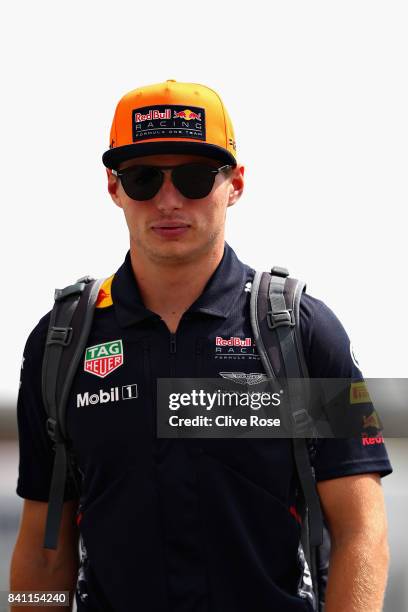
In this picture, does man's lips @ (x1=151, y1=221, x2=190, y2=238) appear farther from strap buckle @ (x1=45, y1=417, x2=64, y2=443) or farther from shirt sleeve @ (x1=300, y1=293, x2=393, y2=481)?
strap buckle @ (x1=45, y1=417, x2=64, y2=443)

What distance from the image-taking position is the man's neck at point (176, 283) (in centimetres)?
280

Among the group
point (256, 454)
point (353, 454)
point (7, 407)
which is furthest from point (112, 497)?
point (7, 407)

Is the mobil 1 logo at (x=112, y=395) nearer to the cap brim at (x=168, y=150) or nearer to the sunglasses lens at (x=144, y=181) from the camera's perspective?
the sunglasses lens at (x=144, y=181)

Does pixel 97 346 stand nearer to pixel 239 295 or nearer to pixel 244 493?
pixel 239 295

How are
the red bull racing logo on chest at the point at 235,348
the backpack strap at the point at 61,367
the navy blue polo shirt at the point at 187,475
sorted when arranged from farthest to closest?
1. the backpack strap at the point at 61,367
2. the red bull racing logo on chest at the point at 235,348
3. the navy blue polo shirt at the point at 187,475

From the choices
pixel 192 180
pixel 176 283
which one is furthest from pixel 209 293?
pixel 192 180

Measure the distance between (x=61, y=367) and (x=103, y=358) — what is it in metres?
0.15

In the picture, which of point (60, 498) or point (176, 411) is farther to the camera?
point (60, 498)

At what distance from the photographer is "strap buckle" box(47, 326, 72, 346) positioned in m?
2.79

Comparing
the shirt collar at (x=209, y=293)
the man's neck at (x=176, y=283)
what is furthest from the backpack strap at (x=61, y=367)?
the man's neck at (x=176, y=283)

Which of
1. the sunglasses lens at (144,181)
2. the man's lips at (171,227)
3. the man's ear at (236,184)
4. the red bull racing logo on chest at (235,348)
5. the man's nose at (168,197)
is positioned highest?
the man's ear at (236,184)

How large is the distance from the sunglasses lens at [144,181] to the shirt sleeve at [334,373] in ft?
1.97

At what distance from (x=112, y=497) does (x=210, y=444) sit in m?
0.35

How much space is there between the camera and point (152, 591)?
101 inches
